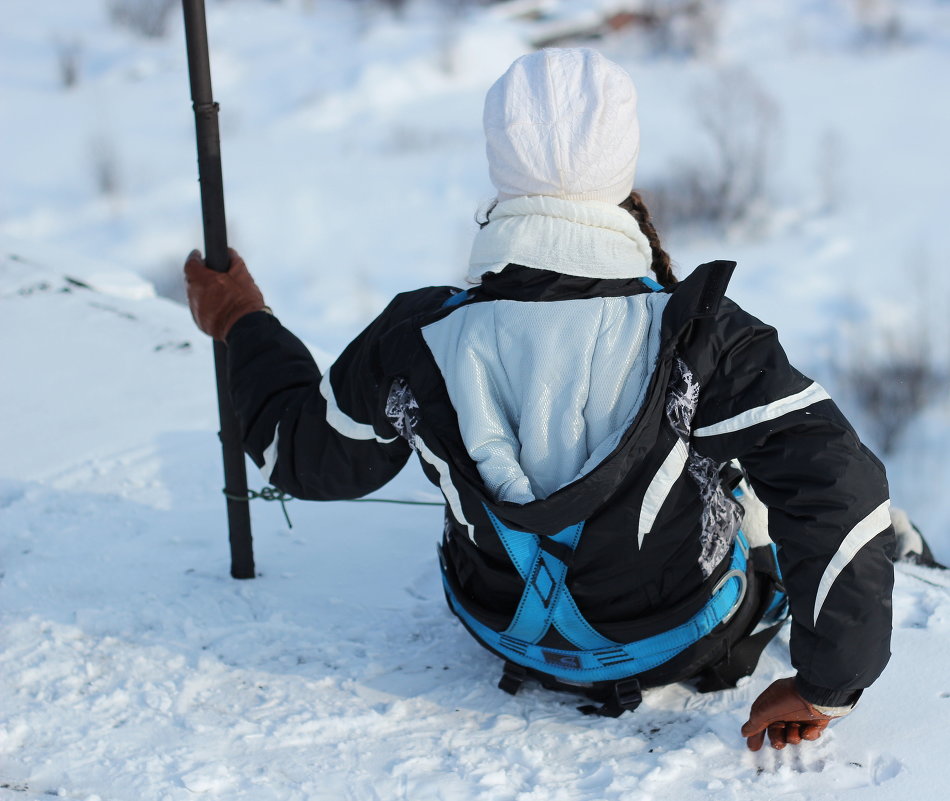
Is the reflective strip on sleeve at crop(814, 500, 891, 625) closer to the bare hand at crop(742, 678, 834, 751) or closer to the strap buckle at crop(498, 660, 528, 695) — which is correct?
the bare hand at crop(742, 678, 834, 751)

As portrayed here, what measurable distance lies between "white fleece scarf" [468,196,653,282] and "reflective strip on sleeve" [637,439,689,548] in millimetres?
234

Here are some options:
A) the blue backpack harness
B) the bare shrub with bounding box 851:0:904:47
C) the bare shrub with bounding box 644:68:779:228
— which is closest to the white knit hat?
the blue backpack harness

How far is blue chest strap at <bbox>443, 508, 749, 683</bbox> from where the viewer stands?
1437 millimetres

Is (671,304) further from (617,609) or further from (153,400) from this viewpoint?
(153,400)

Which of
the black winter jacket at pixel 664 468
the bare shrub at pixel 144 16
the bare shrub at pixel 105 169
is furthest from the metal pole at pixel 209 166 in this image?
the bare shrub at pixel 144 16

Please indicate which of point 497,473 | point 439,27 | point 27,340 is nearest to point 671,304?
point 497,473

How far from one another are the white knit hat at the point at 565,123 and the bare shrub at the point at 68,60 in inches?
658

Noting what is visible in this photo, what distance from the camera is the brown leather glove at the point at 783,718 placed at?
1342 millimetres

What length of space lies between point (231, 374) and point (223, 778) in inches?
23.5

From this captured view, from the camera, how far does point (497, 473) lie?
1.30 metres

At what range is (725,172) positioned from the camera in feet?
44.3

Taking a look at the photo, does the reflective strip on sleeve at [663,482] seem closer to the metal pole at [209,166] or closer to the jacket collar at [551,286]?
the jacket collar at [551,286]

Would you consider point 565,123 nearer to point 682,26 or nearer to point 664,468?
point 664,468

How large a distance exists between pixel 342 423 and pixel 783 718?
2.34ft
